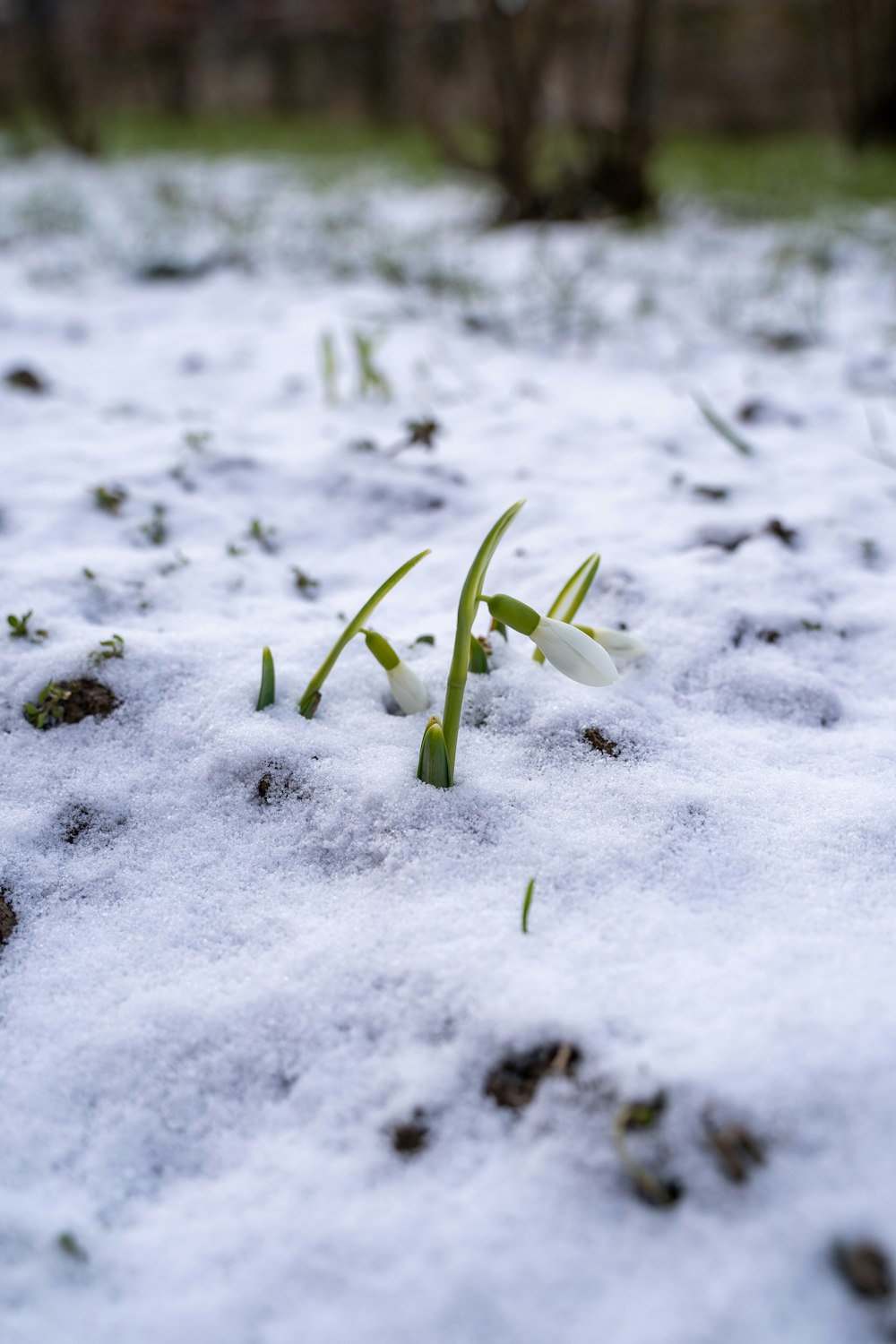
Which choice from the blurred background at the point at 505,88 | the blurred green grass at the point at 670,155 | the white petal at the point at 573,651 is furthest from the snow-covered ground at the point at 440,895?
the blurred green grass at the point at 670,155

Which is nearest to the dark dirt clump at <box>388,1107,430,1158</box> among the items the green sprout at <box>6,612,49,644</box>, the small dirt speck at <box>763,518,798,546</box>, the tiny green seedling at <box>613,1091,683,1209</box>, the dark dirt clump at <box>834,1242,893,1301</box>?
the tiny green seedling at <box>613,1091,683,1209</box>

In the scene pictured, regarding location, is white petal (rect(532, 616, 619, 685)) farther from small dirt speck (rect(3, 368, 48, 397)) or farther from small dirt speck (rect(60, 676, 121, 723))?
small dirt speck (rect(3, 368, 48, 397))

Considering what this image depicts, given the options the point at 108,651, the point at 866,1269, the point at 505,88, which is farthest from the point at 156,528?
the point at 505,88

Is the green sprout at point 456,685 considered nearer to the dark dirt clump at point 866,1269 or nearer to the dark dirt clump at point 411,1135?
the dark dirt clump at point 411,1135

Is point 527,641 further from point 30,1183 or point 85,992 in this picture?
point 30,1183

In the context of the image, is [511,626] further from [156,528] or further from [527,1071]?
[156,528]

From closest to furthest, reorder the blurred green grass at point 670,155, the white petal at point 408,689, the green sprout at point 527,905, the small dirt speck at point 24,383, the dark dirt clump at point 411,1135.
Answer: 1. the dark dirt clump at point 411,1135
2. the green sprout at point 527,905
3. the white petal at point 408,689
4. the small dirt speck at point 24,383
5. the blurred green grass at point 670,155
